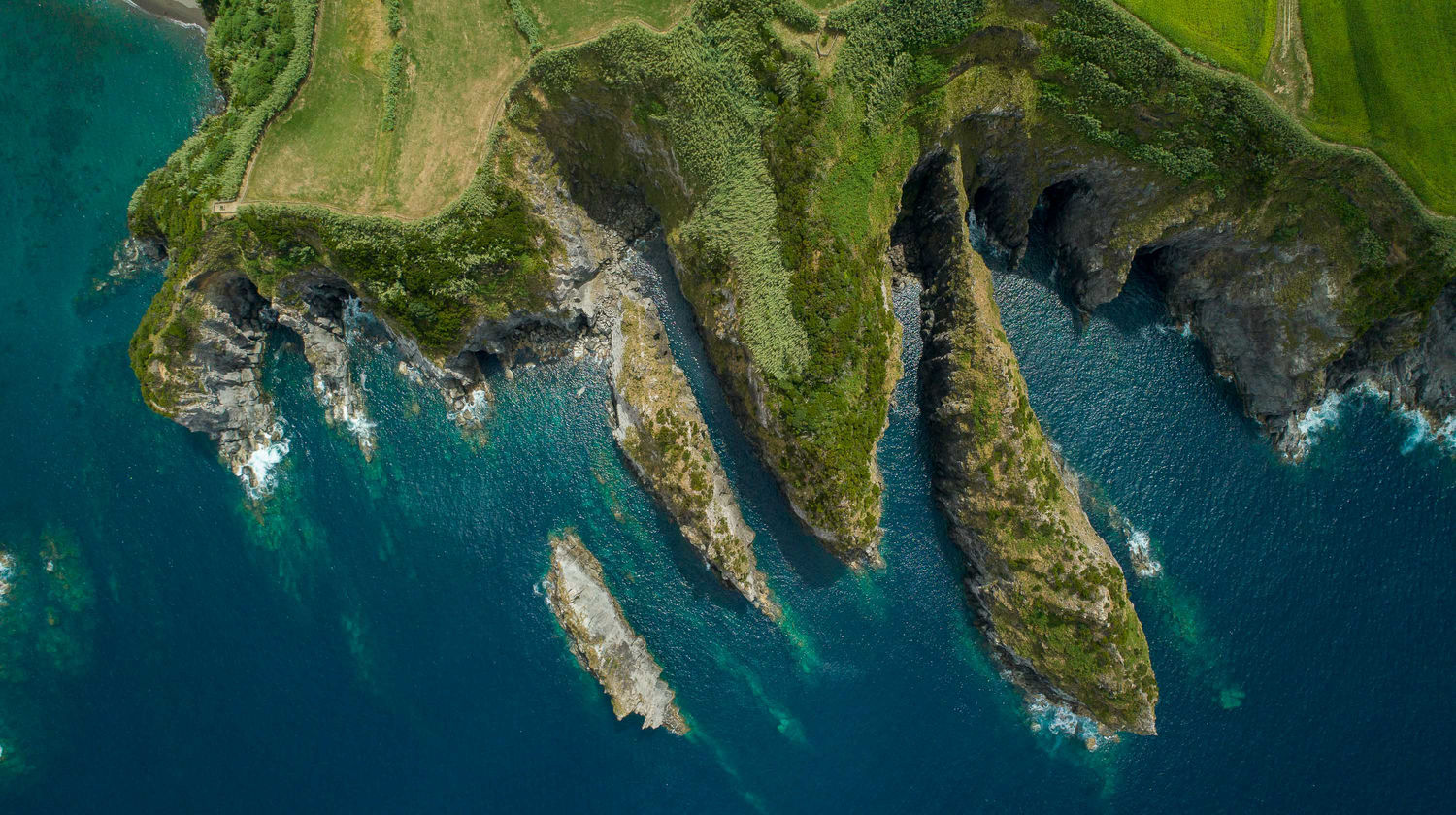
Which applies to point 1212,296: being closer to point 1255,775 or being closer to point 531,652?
point 1255,775

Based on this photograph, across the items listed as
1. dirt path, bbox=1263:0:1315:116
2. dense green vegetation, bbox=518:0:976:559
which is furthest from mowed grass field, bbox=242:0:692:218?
dirt path, bbox=1263:0:1315:116

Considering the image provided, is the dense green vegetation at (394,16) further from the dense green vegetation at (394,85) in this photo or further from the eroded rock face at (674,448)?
the eroded rock face at (674,448)

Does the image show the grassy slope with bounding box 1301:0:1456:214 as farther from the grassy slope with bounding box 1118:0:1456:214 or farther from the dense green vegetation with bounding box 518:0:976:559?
the dense green vegetation with bounding box 518:0:976:559

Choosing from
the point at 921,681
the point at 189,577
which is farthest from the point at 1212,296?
the point at 189,577

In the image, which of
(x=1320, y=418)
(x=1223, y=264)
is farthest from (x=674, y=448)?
(x=1320, y=418)

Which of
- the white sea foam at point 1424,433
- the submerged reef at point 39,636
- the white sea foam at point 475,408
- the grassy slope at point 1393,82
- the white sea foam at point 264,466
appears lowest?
the submerged reef at point 39,636

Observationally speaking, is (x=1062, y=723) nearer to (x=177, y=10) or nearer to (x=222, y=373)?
(x=222, y=373)

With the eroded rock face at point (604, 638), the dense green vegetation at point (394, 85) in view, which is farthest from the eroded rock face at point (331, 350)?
the eroded rock face at point (604, 638)
